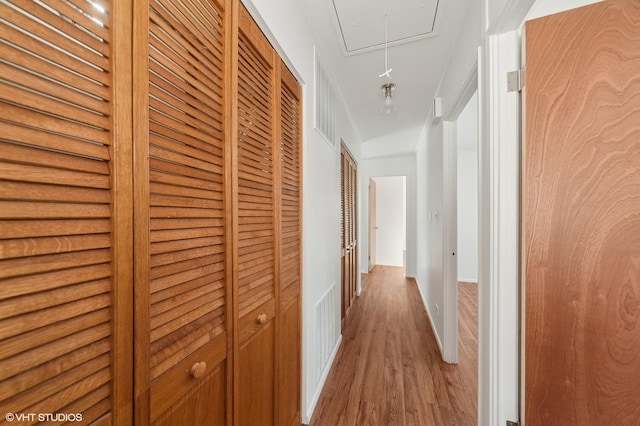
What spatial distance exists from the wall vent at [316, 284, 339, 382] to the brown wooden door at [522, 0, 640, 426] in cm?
123

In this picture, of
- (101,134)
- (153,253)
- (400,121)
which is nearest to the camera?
(101,134)

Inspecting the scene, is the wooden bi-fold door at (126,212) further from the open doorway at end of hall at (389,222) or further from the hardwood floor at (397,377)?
the open doorway at end of hall at (389,222)

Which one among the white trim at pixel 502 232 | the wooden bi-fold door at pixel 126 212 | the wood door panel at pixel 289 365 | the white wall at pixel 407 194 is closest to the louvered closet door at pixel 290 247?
the wood door panel at pixel 289 365

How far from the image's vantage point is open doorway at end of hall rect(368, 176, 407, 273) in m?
6.14

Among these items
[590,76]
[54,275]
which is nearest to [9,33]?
[54,275]

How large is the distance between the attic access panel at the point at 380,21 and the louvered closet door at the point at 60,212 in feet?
4.85

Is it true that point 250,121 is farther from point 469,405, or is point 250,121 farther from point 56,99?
point 469,405

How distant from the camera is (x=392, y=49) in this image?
190cm

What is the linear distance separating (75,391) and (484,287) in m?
1.49

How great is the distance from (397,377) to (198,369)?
6.36 feet

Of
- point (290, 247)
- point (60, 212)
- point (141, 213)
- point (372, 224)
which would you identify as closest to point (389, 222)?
point (372, 224)

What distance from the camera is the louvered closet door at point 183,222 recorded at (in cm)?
57

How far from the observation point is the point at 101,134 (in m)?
0.48

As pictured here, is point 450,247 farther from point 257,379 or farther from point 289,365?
point 257,379
